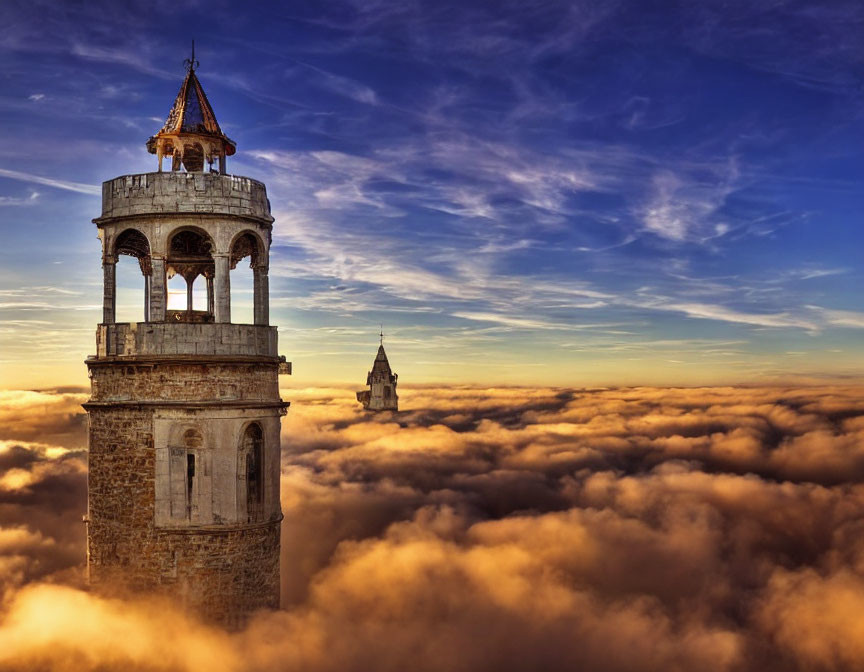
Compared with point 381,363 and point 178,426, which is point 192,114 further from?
point 381,363

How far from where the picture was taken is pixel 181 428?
27.0 m

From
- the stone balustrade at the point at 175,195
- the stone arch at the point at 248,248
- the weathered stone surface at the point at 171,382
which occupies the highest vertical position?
the stone balustrade at the point at 175,195

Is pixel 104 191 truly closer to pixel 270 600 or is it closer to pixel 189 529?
pixel 189 529

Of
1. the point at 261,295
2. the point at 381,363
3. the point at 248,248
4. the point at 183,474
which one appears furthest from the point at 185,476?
the point at 381,363

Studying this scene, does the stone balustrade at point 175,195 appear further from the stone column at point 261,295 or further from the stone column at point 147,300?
the stone column at point 147,300

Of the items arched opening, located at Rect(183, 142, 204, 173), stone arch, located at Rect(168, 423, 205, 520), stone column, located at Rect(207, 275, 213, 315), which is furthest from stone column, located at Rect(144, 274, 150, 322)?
arched opening, located at Rect(183, 142, 204, 173)

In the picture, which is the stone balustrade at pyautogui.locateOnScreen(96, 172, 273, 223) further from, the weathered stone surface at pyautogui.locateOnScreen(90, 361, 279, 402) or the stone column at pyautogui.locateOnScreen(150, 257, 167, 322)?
the weathered stone surface at pyautogui.locateOnScreen(90, 361, 279, 402)

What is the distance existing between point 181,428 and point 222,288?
4216mm

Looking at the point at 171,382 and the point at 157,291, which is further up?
the point at 157,291

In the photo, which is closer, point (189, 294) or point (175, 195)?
point (175, 195)

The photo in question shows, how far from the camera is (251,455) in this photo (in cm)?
2847

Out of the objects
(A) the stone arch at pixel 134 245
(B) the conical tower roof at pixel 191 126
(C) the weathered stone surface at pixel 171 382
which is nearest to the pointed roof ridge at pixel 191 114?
(B) the conical tower roof at pixel 191 126

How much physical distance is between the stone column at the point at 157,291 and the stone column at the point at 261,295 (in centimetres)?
282

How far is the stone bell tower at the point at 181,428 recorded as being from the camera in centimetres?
2702
